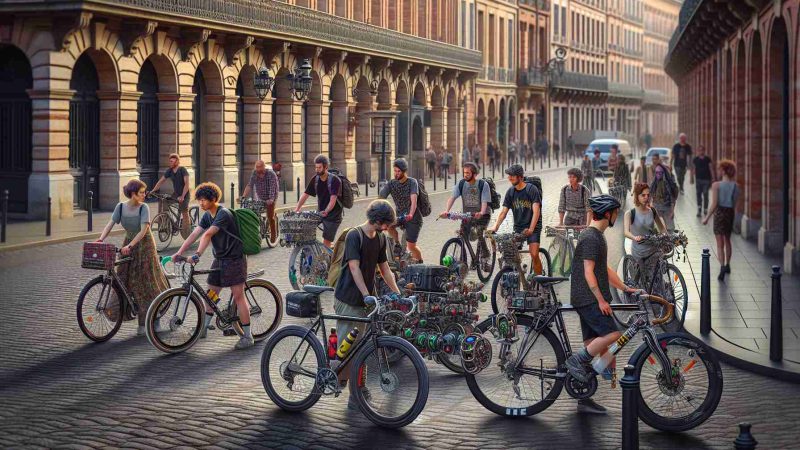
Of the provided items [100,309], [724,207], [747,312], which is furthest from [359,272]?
[724,207]

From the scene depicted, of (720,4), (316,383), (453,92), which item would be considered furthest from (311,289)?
(453,92)

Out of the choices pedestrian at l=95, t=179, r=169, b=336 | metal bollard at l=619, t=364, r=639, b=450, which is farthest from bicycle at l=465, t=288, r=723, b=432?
pedestrian at l=95, t=179, r=169, b=336

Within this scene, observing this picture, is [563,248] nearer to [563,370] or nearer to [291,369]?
[563,370]

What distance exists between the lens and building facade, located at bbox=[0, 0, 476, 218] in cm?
2930

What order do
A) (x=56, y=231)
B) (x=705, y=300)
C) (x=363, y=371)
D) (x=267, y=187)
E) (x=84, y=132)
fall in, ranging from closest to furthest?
(x=363, y=371) < (x=705, y=300) < (x=267, y=187) < (x=56, y=231) < (x=84, y=132)

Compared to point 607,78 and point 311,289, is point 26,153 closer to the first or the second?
Answer: point 311,289

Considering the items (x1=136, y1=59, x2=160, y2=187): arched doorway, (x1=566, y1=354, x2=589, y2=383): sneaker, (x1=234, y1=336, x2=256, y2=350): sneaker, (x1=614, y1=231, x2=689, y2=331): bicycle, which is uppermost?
(x1=136, y1=59, x2=160, y2=187): arched doorway

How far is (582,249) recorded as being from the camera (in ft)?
31.4

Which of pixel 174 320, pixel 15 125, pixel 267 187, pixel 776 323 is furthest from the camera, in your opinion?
pixel 15 125

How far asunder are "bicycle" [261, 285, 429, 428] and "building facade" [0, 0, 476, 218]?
2007cm

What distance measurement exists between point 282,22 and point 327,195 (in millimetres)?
23709

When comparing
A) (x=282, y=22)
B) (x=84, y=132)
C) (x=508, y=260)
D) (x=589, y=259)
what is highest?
(x=282, y=22)

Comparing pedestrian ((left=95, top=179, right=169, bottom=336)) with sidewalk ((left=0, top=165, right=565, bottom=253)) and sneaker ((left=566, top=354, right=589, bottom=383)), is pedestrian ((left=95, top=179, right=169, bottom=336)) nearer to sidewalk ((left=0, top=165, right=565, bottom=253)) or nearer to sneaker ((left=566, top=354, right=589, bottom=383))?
sneaker ((left=566, top=354, right=589, bottom=383))

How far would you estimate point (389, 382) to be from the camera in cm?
922
